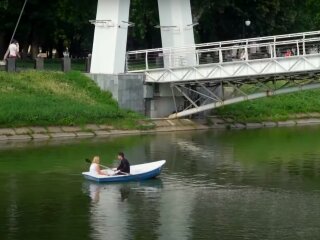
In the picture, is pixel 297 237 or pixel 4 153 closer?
pixel 297 237

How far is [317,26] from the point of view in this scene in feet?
277

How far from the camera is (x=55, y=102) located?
50.6 meters

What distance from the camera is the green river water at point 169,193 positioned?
23875mm

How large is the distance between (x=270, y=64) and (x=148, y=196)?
69.4ft

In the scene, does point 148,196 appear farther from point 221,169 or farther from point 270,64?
point 270,64

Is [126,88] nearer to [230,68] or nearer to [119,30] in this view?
[119,30]

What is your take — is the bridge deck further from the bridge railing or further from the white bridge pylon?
the white bridge pylon

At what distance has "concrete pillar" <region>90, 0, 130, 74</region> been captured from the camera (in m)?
52.3

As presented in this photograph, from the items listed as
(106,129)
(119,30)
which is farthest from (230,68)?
(106,129)

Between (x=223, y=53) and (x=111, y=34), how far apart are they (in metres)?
7.19


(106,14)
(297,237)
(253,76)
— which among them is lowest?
(297,237)

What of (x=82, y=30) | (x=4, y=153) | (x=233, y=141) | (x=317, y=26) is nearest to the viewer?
(x=4, y=153)

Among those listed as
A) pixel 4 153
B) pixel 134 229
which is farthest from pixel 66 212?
pixel 4 153

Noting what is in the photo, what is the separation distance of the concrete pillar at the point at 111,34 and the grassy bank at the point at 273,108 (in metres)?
9.55
